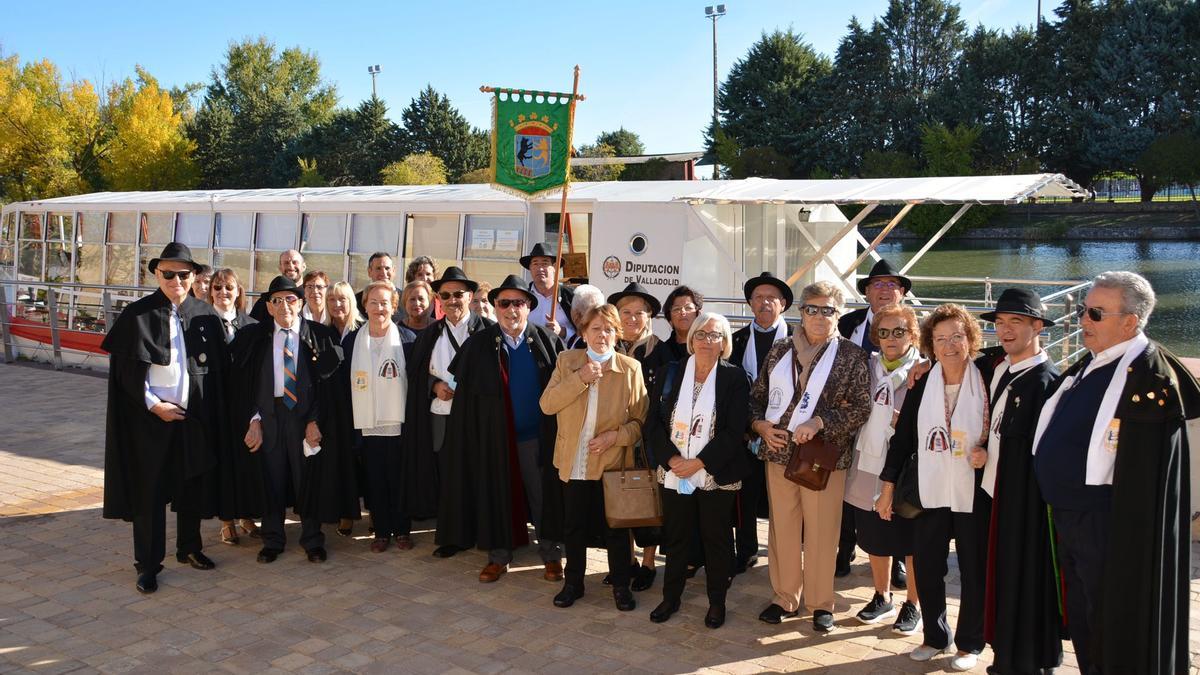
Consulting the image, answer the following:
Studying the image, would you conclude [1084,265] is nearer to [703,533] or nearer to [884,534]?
[884,534]

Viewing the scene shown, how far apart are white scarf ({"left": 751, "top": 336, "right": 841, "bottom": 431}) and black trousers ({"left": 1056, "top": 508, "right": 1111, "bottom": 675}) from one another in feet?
4.22

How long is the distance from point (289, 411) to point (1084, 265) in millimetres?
34449

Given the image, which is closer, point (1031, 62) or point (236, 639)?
point (236, 639)

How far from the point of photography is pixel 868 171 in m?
51.0

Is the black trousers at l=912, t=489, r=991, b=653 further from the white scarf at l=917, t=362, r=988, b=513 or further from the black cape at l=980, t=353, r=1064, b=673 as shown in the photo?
the black cape at l=980, t=353, r=1064, b=673

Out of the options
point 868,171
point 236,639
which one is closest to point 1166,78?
point 868,171

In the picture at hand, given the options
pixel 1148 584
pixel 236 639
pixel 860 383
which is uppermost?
pixel 860 383

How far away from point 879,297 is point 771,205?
627 centimetres

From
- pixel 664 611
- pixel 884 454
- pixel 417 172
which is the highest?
pixel 417 172

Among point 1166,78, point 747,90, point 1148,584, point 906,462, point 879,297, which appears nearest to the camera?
point 1148,584

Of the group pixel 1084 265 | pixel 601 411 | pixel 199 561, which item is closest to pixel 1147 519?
pixel 601 411

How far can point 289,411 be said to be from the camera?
6434mm

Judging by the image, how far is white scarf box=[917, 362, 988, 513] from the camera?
4.68 m

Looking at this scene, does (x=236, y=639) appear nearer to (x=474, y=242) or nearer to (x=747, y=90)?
(x=474, y=242)
